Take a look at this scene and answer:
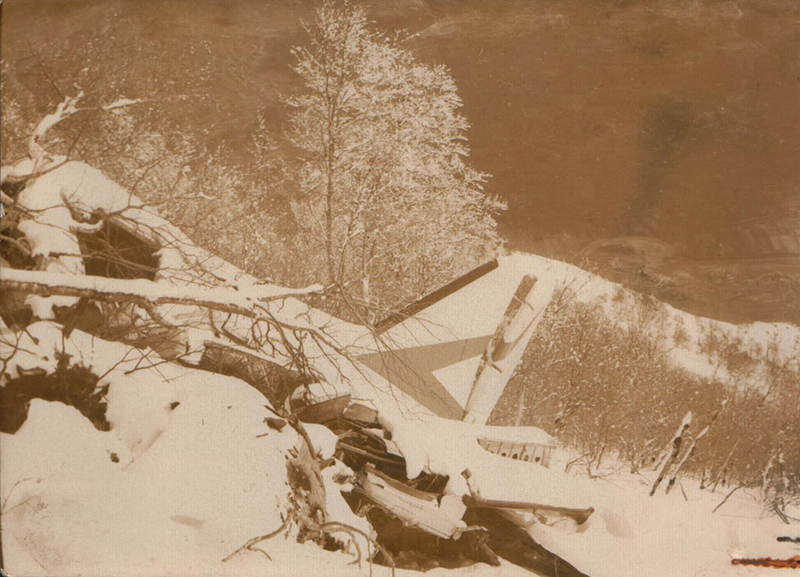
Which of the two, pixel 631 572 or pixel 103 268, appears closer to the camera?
pixel 103 268

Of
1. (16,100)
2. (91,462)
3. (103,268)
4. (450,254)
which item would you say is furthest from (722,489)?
(16,100)

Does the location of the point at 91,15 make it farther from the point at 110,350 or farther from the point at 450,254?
the point at 450,254

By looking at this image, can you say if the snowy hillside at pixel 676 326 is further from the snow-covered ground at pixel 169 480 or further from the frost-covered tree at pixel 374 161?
the snow-covered ground at pixel 169 480

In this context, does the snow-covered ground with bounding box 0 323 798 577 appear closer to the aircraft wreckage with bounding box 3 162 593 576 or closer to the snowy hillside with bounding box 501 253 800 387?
the aircraft wreckage with bounding box 3 162 593 576

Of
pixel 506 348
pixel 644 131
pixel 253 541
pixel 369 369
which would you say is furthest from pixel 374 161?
Answer: pixel 253 541

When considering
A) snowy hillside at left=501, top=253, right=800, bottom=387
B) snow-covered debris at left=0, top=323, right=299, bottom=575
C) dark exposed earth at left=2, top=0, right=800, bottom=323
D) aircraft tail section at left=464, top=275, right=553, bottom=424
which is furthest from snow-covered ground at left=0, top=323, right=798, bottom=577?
dark exposed earth at left=2, top=0, right=800, bottom=323

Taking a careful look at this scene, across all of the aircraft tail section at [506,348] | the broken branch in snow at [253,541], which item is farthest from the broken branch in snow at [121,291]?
the aircraft tail section at [506,348]

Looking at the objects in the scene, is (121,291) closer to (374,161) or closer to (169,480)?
(169,480)
